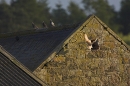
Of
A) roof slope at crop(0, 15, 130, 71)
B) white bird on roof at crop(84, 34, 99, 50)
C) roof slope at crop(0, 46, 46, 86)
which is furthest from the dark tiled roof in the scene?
roof slope at crop(0, 46, 46, 86)

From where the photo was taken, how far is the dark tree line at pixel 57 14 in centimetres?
9856

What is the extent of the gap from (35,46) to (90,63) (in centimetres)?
182

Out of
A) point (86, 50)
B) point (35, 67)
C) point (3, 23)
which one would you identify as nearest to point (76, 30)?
point (86, 50)

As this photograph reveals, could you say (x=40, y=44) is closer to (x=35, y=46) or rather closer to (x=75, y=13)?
(x=35, y=46)

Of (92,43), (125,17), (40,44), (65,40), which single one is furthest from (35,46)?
(125,17)

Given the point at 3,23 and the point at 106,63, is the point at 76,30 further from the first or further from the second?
the point at 3,23

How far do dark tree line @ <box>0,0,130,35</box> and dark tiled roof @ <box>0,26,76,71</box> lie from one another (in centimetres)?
7162

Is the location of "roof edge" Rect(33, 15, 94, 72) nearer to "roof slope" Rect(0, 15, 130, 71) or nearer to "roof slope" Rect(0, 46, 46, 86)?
"roof slope" Rect(0, 15, 130, 71)

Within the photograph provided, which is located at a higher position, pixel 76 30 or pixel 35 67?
pixel 76 30

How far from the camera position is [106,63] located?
69.9 feet

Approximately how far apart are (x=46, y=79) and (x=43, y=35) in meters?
2.66

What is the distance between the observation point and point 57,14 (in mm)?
121750

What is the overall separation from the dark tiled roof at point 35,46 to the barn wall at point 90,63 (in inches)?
15.8

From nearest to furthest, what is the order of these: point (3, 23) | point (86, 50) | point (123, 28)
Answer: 1. point (86, 50)
2. point (3, 23)
3. point (123, 28)
